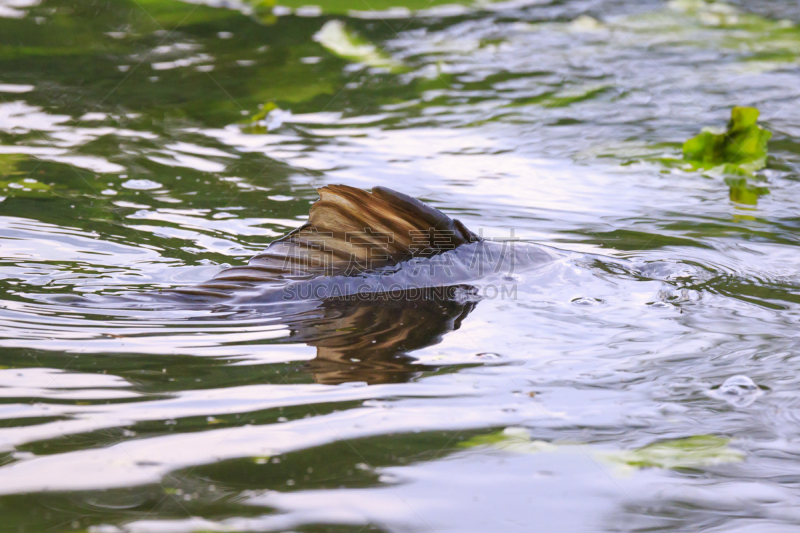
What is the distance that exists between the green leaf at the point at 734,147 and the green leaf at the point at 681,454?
3287 millimetres

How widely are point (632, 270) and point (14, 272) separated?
2.47 meters

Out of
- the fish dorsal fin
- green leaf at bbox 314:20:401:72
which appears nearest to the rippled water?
the fish dorsal fin

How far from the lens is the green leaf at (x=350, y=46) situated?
7.32 metres

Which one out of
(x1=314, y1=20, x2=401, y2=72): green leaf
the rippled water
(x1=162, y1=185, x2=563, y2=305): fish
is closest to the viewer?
the rippled water

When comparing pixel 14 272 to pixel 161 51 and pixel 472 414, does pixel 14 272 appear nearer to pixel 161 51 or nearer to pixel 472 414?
A: pixel 472 414

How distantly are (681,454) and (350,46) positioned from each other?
640cm

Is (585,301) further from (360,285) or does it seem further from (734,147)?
(734,147)

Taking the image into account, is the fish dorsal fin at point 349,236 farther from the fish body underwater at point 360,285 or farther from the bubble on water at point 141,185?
the bubble on water at point 141,185

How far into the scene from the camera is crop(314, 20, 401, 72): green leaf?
7.32 m

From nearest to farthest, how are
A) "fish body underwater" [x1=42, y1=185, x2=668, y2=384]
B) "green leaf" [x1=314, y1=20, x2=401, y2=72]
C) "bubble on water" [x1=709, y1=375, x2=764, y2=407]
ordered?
"bubble on water" [x1=709, y1=375, x2=764, y2=407] < "fish body underwater" [x1=42, y1=185, x2=668, y2=384] < "green leaf" [x1=314, y1=20, x2=401, y2=72]

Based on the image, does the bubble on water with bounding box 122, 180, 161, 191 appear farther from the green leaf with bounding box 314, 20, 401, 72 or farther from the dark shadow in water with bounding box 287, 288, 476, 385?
the green leaf with bounding box 314, 20, 401, 72

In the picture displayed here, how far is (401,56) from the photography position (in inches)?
296

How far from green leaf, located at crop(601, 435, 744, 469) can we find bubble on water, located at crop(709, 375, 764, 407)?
0.80ft

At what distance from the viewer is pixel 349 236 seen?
280cm
